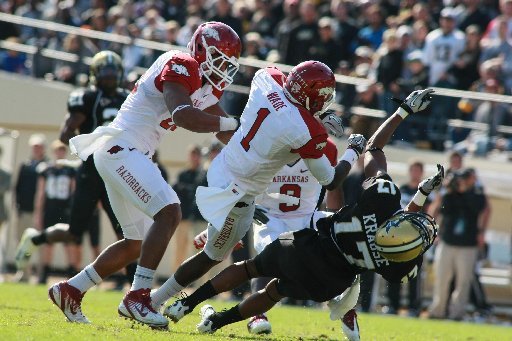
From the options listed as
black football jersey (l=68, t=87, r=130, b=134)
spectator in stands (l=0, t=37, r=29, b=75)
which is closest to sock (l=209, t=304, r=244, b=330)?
black football jersey (l=68, t=87, r=130, b=134)

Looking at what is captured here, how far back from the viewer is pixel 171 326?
25.9ft

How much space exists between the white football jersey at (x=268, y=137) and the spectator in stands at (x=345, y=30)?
8.61 metres

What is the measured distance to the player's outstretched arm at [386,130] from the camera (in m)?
7.44

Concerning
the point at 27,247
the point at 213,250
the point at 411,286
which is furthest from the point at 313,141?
the point at 411,286

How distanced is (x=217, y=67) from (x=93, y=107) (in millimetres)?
2548

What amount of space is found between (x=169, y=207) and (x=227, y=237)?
1.50 ft

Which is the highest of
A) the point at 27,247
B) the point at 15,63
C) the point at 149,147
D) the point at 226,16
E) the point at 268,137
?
the point at 268,137

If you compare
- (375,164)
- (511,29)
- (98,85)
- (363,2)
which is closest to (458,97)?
(511,29)

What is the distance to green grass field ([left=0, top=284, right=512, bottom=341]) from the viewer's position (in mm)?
6766

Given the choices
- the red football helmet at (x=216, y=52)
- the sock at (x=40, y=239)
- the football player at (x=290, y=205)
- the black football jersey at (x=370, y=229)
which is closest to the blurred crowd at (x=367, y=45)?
the sock at (x=40, y=239)

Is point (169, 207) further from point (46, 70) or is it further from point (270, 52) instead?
point (46, 70)

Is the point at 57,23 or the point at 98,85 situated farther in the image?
the point at 57,23

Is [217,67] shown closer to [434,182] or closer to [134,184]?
[134,184]

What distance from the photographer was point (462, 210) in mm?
13180
